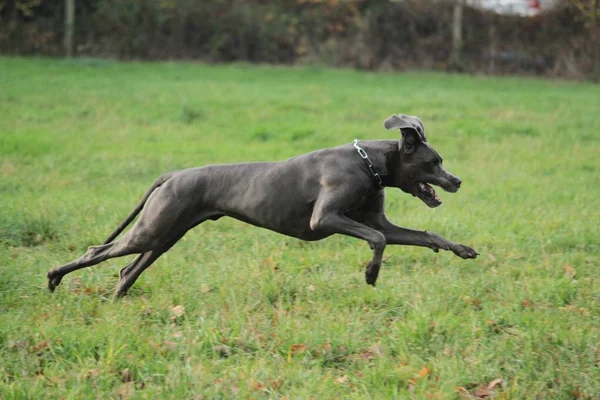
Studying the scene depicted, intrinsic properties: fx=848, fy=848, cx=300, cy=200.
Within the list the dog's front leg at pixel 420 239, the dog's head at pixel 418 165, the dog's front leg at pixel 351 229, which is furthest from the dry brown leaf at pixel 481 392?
the dog's head at pixel 418 165

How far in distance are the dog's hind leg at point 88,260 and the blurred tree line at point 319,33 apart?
71.2 feet

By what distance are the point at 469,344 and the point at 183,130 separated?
9768mm

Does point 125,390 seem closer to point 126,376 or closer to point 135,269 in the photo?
point 126,376

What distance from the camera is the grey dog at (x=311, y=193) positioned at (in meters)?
5.59

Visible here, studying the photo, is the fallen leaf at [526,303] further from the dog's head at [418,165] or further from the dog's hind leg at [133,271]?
the dog's hind leg at [133,271]

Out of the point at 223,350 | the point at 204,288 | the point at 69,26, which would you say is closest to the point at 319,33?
the point at 69,26

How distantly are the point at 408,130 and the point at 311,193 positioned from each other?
→ 0.77m

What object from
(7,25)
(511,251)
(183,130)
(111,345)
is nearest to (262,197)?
(111,345)

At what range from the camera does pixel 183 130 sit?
46.3ft

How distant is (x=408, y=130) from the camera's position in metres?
5.60

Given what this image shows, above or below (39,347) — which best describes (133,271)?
above

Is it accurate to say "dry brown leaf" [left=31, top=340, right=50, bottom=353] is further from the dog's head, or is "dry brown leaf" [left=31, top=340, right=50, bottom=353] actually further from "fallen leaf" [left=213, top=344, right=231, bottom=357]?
the dog's head

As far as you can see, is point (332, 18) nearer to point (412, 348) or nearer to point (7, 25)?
point (7, 25)

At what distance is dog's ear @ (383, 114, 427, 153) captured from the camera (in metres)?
5.54
